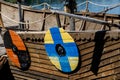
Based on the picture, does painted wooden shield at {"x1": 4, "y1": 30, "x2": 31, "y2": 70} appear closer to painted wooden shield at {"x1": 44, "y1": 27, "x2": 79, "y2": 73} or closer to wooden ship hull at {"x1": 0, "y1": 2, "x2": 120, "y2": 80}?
wooden ship hull at {"x1": 0, "y1": 2, "x2": 120, "y2": 80}

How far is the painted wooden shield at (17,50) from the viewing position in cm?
1005

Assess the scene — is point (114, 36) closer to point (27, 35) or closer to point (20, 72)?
point (27, 35)

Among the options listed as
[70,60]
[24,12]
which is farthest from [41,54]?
[24,12]

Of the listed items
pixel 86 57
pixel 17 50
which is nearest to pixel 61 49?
pixel 86 57

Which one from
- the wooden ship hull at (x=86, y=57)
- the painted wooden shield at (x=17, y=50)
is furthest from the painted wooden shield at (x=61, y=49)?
the painted wooden shield at (x=17, y=50)

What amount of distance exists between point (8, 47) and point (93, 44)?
12.2ft

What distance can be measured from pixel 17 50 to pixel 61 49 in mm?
2116

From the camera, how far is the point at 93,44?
8.33m

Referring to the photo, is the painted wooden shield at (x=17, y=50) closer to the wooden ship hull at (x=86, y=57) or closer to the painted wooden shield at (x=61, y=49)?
the wooden ship hull at (x=86, y=57)

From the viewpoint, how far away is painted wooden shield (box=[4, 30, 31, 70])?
33.0ft

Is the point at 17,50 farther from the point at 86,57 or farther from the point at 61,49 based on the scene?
the point at 86,57

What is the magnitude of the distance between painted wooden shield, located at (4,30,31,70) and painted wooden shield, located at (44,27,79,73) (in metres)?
1.17

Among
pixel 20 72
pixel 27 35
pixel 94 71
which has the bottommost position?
pixel 20 72

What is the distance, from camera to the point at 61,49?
888 cm
